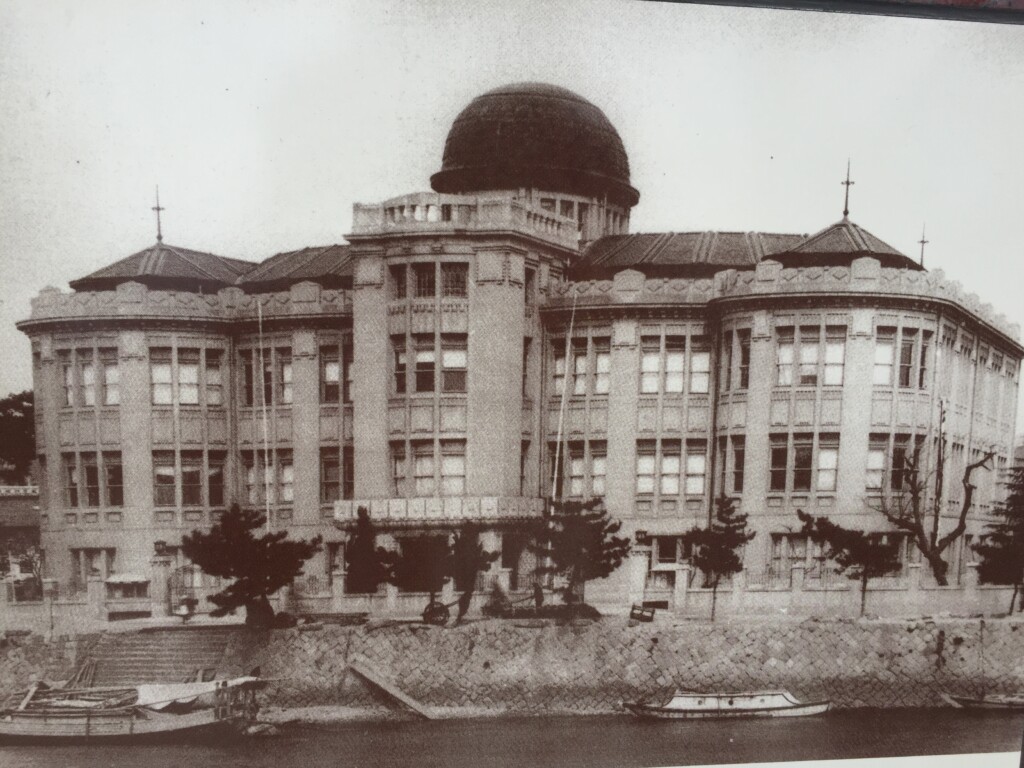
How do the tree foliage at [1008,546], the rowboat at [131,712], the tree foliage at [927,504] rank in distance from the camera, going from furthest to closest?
the tree foliage at [1008,546] → the tree foliage at [927,504] → the rowboat at [131,712]

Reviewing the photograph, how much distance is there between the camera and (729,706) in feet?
11.8

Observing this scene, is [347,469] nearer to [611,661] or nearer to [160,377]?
[160,377]

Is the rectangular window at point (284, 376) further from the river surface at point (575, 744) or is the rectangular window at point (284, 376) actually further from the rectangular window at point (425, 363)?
the river surface at point (575, 744)

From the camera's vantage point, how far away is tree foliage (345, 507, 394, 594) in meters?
3.45

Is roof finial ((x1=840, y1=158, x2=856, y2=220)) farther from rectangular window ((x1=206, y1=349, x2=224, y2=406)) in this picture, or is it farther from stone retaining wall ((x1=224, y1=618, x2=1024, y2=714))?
rectangular window ((x1=206, y1=349, x2=224, y2=406))

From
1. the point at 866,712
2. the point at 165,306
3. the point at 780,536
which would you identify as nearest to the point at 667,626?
the point at 780,536

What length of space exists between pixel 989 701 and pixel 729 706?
1.02 meters

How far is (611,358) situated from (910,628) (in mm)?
1432

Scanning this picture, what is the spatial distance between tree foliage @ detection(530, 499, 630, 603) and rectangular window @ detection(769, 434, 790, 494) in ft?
1.81

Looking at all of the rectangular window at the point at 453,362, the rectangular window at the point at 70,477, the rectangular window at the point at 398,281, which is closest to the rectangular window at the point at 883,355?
the rectangular window at the point at 453,362

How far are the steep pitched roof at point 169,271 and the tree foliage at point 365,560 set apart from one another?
34.3 inches

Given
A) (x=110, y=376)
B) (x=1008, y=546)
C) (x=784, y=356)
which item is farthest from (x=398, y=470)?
(x=1008, y=546)

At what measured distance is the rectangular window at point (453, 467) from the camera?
350 centimetres

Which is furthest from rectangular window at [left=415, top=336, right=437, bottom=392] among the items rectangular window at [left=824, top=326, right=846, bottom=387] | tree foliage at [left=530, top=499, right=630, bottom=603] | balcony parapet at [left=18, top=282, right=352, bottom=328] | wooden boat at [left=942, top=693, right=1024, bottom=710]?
wooden boat at [left=942, top=693, right=1024, bottom=710]
